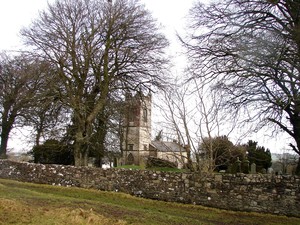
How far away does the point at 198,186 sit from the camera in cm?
1355

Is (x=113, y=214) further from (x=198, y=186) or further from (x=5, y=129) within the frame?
(x=5, y=129)

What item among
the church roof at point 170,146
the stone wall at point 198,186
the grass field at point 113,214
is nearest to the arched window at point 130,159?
the church roof at point 170,146

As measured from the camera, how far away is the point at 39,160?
2769 centimetres

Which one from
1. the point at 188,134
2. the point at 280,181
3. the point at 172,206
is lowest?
the point at 172,206

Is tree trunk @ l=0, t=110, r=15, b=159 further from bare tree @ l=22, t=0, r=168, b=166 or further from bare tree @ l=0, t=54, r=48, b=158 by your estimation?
bare tree @ l=22, t=0, r=168, b=166

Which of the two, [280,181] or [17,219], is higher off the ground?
[280,181]

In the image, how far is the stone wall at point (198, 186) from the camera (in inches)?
467

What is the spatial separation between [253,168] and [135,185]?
9.42 meters

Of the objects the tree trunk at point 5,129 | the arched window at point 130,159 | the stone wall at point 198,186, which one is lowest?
the stone wall at point 198,186

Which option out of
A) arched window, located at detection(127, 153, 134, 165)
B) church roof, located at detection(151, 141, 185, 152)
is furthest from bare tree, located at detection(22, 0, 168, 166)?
arched window, located at detection(127, 153, 134, 165)

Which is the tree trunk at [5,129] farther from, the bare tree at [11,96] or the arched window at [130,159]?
the arched window at [130,159]

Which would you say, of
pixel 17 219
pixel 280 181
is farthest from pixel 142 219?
pixel 280 181

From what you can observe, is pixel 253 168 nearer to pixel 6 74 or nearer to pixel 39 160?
pixel 39 160

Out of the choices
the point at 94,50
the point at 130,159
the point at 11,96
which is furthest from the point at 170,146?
the point at 130,159
